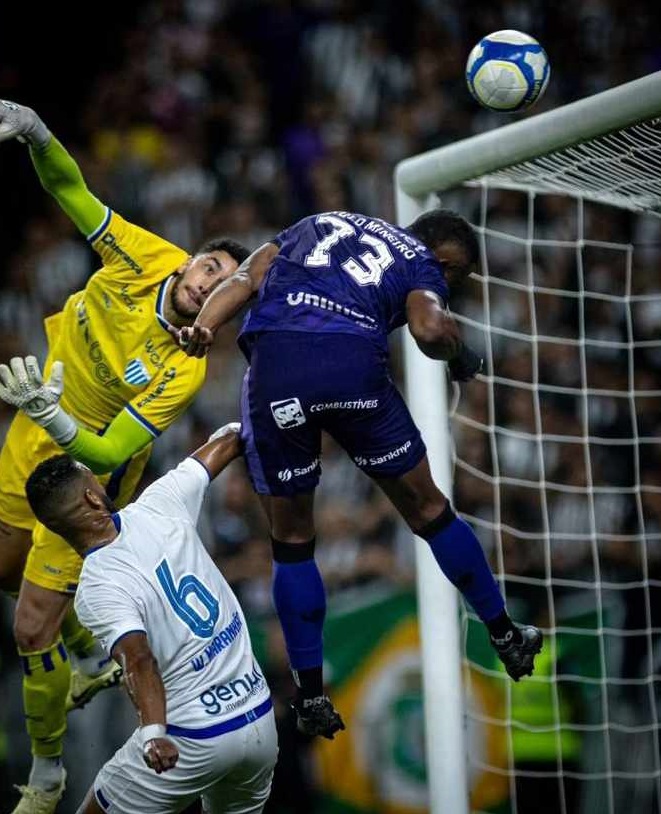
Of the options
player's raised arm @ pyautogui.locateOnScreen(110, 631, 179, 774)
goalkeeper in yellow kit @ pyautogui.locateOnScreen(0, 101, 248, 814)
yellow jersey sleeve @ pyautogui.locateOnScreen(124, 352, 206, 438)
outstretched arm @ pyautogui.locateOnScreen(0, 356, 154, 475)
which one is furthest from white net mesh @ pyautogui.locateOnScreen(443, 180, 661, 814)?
player's raised arm @ pyautogui.locateOnScreen(110, 631, 179, 774)

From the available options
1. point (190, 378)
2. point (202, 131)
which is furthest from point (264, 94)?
point (190, 378)

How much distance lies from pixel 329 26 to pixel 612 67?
233 cm

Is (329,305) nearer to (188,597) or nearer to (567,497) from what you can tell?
(188,597)

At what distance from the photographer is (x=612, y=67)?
12.4 m

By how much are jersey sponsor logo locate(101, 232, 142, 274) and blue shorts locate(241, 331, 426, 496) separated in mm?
888

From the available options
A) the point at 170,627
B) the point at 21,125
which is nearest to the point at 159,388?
the point at 170,627

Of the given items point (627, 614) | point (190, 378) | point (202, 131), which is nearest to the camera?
point (190, 378)

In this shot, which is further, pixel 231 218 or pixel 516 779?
pixel 231 218

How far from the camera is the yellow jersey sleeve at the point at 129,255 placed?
20.4 feet

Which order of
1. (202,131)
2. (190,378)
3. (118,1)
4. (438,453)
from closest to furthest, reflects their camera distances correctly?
(190,378)
(438,453)
(202,131)
(118,1)

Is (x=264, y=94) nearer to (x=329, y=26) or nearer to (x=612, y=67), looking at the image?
(x=329, y=26)

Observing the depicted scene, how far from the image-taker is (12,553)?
6.46 m

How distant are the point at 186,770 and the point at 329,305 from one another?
1.79m

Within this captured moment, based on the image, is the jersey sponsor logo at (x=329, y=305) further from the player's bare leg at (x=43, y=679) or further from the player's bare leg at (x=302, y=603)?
the player's bare leg at (x=43, y=679)
